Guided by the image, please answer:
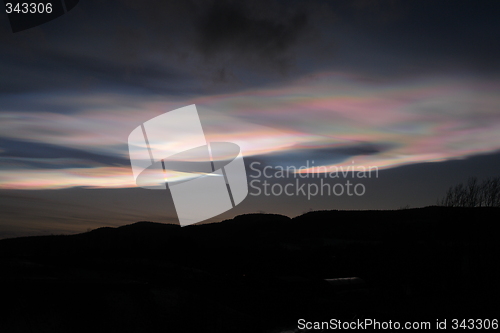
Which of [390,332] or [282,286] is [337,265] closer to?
[282,286]

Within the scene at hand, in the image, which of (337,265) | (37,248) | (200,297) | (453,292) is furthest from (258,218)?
(200,297)

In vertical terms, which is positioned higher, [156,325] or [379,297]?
[156,325]

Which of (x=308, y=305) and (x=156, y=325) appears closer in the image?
(x=156, y=325)

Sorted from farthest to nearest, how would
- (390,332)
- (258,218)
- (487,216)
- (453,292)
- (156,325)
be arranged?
(258,218), (487,216), (453,292), (390,332), (156,325)

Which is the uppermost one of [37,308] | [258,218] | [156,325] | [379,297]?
[37,308]

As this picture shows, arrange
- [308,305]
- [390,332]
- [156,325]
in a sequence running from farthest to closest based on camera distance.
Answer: [308,305]
[390,332]
[156,325]

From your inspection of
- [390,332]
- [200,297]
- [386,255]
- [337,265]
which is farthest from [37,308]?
[386,255]

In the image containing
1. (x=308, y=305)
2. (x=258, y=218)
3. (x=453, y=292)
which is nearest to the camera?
(x=308, y=305)

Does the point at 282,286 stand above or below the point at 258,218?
above

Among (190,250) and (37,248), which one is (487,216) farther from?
(37,248)

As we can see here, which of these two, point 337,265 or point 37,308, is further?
point 337,265
